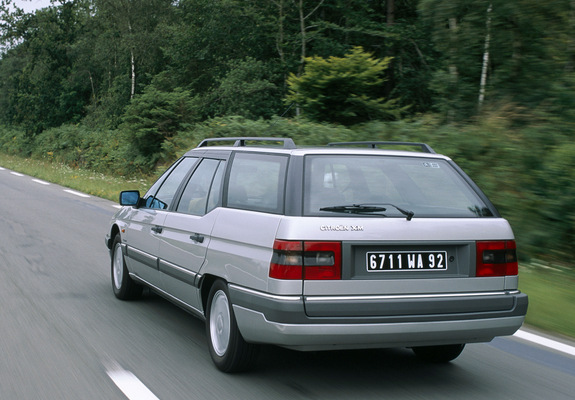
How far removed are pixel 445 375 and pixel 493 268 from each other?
868mm

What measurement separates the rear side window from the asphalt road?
1.15 m

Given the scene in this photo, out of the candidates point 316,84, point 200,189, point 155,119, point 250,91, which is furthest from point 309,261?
point 250,91

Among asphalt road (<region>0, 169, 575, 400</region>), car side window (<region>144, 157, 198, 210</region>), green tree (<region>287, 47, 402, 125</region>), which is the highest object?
green tree (<region>287, 47, 402, 125</region>)

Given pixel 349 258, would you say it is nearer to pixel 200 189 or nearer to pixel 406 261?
pixel 406 261

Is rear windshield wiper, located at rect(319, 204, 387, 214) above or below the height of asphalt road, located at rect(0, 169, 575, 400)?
above

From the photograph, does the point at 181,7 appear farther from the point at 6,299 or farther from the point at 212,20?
the point at 6,299

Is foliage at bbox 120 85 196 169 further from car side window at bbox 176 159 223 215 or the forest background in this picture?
car side window at bbox 176 159 223 215

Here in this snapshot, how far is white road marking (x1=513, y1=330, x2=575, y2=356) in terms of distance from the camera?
534 centimetres

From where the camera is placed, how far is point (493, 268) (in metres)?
4.37

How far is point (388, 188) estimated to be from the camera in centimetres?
443

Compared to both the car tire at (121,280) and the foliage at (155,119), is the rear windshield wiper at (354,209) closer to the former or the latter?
the car tire at (121,280)

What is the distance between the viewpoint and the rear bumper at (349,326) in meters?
3.95

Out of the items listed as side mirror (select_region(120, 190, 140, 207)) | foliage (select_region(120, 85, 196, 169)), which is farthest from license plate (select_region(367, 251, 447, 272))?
foliage (select_region(120, 85, 196, 169))

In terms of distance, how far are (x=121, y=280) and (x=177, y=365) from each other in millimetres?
2477
